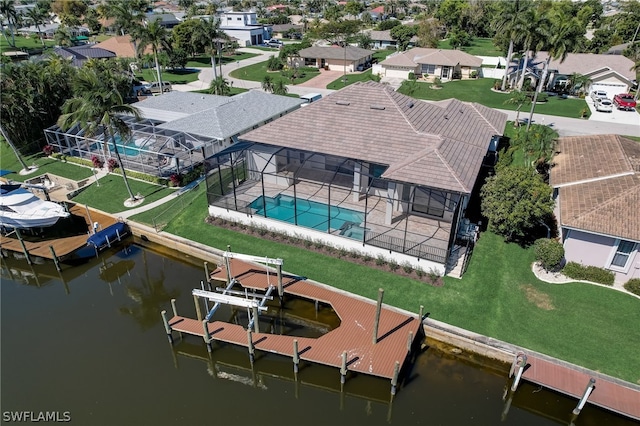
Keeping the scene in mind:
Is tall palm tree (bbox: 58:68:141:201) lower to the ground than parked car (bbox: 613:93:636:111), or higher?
higher

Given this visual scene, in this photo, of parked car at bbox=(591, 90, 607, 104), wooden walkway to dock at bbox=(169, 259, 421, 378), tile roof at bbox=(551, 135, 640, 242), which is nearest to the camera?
wooden walkway to dock at bbox=(169, 259, 421, 378)

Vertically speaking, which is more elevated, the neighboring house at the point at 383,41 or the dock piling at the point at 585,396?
the neighboring house at the point at 383,41

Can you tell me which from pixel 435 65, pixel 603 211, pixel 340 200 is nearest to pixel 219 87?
pixel 340 200

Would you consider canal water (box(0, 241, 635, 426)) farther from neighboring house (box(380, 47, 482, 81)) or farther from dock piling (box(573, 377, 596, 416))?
neighboring house (box(380, 47, 482, 81))

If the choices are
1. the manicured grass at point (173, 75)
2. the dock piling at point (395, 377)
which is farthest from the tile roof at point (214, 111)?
the manicured grass at point (173, 75)

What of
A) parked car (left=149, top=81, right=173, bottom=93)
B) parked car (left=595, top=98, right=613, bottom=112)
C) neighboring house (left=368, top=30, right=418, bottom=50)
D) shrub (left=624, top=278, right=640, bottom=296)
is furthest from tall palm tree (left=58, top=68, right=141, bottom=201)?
neighboring house (left=368, top=30, right=418, bottom=50)

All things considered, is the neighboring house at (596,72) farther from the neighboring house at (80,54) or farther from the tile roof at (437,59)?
the neighboring house at (80,54)

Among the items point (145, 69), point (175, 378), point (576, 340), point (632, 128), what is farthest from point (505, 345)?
point (145, 69)
